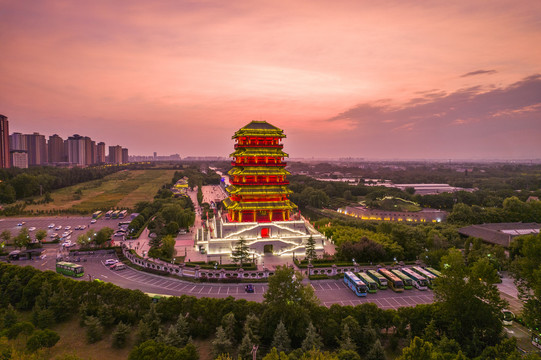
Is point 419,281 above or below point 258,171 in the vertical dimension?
below

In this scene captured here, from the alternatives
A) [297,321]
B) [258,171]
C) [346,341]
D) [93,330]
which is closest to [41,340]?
[93,330]

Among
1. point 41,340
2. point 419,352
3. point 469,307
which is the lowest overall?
point 41,340

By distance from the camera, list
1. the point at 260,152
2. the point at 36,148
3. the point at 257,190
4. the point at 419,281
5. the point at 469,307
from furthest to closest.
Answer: the point at 36,148 < the point at 260,152 < the point at 257,190 < the point at 419,281 < the point at 469,307

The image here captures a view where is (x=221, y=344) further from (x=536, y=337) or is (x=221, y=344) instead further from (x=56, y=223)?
Answer: (x=56, y=223)

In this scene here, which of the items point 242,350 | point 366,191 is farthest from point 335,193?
point 242,350

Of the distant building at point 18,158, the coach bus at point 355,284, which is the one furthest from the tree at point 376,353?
the distant building at point 18,158

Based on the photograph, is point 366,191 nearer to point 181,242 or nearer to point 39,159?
point 181,242
